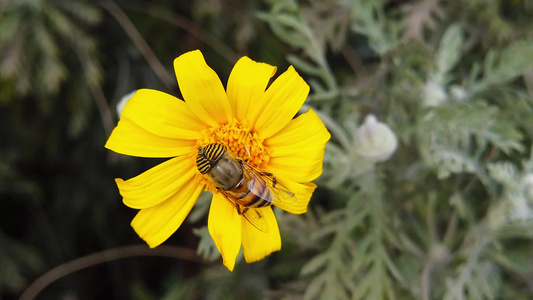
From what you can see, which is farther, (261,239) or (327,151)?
(327,151)

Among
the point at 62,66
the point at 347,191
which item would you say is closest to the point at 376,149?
the point at 347,191

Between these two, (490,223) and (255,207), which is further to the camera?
(490,223)

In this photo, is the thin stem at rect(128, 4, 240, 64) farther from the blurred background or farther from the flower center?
the flower center

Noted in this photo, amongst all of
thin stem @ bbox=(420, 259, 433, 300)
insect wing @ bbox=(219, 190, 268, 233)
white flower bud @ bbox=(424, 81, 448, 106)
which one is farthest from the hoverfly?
white flower bud @ bbox=(424, 81, 448, 106)

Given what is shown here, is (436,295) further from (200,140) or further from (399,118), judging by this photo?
(200,140)

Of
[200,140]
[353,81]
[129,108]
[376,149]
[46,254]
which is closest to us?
[129,108]

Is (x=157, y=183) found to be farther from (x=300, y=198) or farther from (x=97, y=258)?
(x=97, y=258)

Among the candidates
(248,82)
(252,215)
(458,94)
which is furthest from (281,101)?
(458,94)
